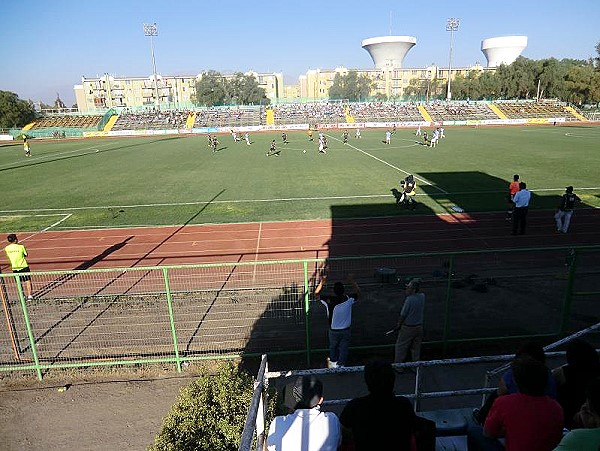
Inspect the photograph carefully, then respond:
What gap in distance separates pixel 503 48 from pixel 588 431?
639ft

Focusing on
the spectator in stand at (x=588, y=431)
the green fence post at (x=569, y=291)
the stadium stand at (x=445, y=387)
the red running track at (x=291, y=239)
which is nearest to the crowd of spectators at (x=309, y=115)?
the red running track at (x=291, y=239)

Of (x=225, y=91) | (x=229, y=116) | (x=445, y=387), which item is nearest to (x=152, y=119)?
(x=229, y=116)

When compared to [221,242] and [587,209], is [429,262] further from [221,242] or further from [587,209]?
[587,209]

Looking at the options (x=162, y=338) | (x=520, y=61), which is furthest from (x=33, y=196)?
(x=520, y=61)

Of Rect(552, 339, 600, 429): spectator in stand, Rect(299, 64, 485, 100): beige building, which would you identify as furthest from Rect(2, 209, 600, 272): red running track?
Rect(299, 64, 485, 100): beige building

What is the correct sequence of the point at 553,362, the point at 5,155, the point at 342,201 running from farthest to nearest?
the point at 5,155, the point at 342,201, the point at 553,362

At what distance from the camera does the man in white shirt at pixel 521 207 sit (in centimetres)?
1327

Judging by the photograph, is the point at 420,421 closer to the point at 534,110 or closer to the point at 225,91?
the point at 534,110

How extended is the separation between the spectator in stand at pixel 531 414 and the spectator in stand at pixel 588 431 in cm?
22

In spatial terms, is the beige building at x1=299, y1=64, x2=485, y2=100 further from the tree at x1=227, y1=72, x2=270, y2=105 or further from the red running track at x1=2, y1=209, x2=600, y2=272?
the red running track at x1=2, y1=209, x2=600, y2=272

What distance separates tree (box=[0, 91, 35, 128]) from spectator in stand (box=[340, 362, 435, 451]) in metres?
88.7

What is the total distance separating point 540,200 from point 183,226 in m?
15.5

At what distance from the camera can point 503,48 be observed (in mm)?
165750

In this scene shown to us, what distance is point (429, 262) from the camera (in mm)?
11680
